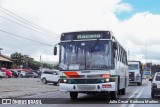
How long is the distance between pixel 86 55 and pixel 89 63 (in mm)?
407

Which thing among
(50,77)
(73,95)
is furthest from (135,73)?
(73,95)

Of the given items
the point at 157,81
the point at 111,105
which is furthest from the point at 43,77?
the point at 111,105

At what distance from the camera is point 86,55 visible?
17.8 meters

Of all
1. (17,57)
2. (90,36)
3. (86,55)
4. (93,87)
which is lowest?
(93,87)

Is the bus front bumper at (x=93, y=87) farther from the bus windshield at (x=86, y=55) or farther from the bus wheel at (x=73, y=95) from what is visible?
the bus wheel at (x=73, y=95)

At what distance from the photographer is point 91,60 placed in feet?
58.3

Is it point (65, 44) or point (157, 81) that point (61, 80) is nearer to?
point (65, 44)

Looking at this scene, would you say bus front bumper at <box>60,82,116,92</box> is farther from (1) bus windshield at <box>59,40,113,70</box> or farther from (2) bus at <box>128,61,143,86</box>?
(2) bus at <box>128,61,143,86</box>

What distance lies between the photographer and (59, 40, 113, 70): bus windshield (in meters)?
17.7

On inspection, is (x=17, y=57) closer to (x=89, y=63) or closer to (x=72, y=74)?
(x=72, y=74)

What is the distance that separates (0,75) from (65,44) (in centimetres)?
4214

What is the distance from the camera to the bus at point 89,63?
17578mm

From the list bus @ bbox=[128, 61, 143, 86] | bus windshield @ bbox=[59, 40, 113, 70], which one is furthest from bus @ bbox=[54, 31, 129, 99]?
bus @ bbox=[128, 61, 143, 86]

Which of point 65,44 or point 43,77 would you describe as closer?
point 65,44
